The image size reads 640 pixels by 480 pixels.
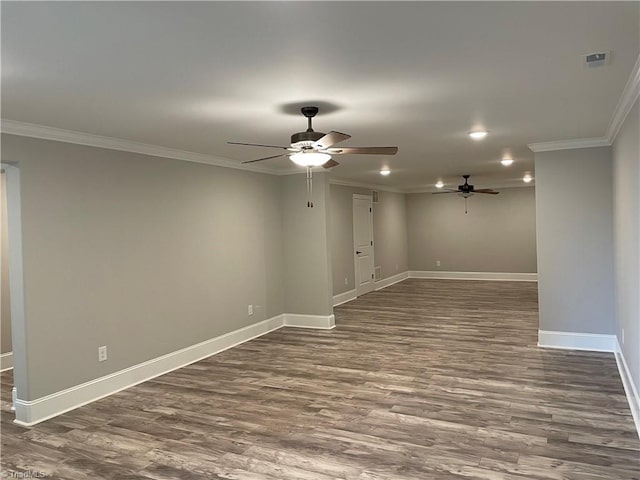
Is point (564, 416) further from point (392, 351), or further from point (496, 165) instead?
point (496, 165)

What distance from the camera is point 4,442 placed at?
3285 millimetres

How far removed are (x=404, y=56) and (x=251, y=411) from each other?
2863mm

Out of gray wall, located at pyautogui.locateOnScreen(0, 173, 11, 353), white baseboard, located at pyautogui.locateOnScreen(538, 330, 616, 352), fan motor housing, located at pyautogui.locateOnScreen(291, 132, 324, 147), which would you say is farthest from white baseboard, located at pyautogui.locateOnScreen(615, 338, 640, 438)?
Answer: gray wall, located at pyautogui.locateOnScreen(0, 173, 11, 353)

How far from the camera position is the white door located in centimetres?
916

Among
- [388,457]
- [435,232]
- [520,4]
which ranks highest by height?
[520,4]

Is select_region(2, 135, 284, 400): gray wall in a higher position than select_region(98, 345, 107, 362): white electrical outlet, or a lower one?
higher

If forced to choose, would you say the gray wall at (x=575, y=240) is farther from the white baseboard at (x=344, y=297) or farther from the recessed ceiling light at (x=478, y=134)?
the white baseboard at (x=344, y=297)

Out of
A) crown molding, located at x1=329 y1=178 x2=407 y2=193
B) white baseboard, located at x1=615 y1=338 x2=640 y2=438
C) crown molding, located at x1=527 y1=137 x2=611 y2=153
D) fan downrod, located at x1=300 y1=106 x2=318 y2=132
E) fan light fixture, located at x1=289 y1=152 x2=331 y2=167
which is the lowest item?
white baseboard, located at x1=615 y1=338 x2=640 y2=438

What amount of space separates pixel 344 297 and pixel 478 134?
15.4 feet

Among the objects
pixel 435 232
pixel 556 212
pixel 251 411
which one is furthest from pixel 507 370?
pixel 435 232

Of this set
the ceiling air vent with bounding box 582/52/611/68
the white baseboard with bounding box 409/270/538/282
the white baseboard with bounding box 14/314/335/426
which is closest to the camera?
the ceiling air vent with bounding box 582/52/611/68

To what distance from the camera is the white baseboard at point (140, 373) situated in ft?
12.0

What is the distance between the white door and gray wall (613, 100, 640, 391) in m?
5.18

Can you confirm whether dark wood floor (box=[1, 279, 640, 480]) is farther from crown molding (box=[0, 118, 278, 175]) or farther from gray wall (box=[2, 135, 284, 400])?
crown molding (box=[0, 118, 278, 175])
